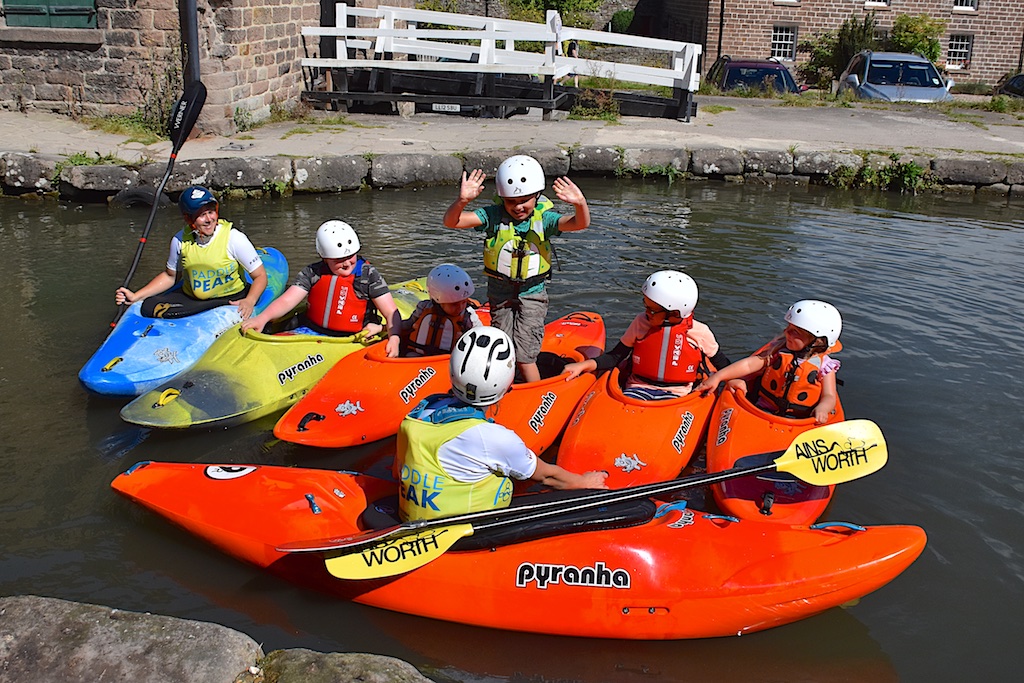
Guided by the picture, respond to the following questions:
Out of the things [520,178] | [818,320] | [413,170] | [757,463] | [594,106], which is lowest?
[757,463]

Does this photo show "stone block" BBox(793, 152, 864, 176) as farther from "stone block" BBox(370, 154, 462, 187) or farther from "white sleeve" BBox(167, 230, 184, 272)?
"white sleeve" BBox(167, 230, 184, 272)

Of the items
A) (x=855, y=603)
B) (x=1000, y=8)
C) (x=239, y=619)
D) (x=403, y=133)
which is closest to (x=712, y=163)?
(x=403, y=133)

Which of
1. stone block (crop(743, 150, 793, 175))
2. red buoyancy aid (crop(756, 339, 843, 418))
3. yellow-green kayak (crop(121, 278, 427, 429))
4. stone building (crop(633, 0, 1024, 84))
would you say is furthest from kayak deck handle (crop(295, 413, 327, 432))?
stone building (crop(633, 0, 1024, 84))

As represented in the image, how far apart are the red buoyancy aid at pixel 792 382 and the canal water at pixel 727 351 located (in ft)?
1.91

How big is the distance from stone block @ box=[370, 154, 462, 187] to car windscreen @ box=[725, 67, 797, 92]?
981cm

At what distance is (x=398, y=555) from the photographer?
391 cm

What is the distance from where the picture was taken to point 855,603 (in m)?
4.35

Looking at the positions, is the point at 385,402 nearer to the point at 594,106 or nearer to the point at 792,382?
the point at 792,382

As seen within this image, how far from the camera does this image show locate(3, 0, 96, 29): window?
1239 cm

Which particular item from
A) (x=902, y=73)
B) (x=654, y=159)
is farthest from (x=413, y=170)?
(x=902, y=73)

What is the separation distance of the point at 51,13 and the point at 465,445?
11463 mm

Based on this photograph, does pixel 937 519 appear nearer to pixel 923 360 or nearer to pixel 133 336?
pixel 923 360

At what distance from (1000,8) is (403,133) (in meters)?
19.0

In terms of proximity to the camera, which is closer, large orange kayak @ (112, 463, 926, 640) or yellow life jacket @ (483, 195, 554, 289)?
large orange kayak @ (112, 463, 926, 640)
